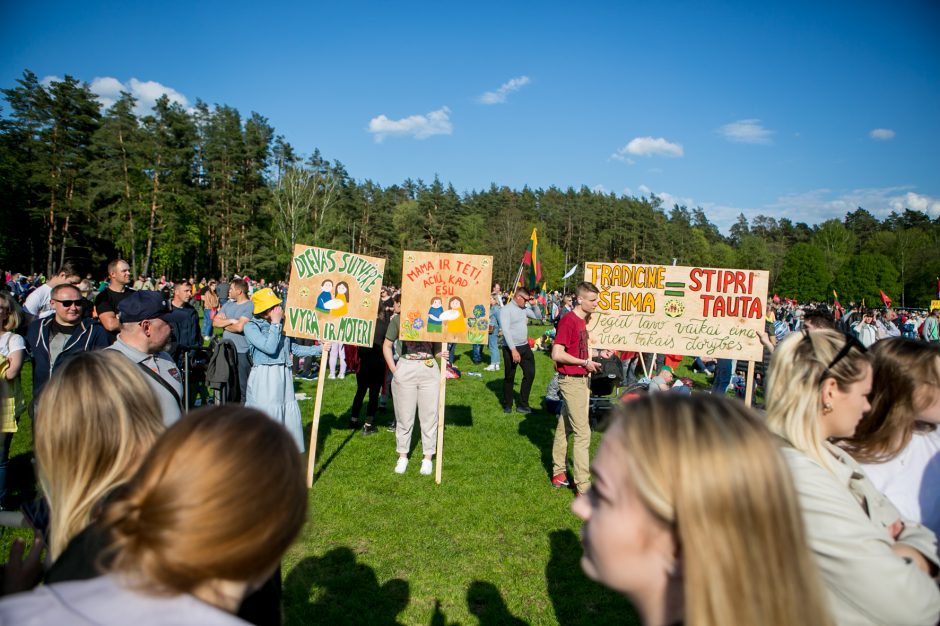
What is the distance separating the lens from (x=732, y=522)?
99 centimetres

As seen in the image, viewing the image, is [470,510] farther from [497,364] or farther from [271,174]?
[271,174]

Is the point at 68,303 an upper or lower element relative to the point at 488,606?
upper

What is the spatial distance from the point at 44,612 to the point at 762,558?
1.37 meters

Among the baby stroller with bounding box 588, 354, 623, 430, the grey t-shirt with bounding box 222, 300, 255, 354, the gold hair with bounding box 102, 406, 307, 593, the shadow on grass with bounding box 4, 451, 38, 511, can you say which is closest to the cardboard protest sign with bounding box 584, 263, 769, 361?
the baby stroller with bounding box 588, 354, 623, 430

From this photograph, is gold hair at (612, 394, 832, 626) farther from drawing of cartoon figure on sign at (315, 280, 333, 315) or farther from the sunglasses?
the sunglasses

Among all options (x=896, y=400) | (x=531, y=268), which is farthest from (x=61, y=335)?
(x=531, y=268)

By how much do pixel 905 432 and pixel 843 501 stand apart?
1.30 m

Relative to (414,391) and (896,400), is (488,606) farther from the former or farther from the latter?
(896,400)

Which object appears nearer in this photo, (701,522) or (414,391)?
(701,522)

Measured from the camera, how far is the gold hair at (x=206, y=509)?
1.10 m

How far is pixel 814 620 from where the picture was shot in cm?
101

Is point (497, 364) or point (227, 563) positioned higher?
point (227, 563)

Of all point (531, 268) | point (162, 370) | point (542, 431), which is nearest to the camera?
point (162, 370)

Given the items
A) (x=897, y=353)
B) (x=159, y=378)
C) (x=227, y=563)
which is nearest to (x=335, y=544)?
(x=159, y=378)
